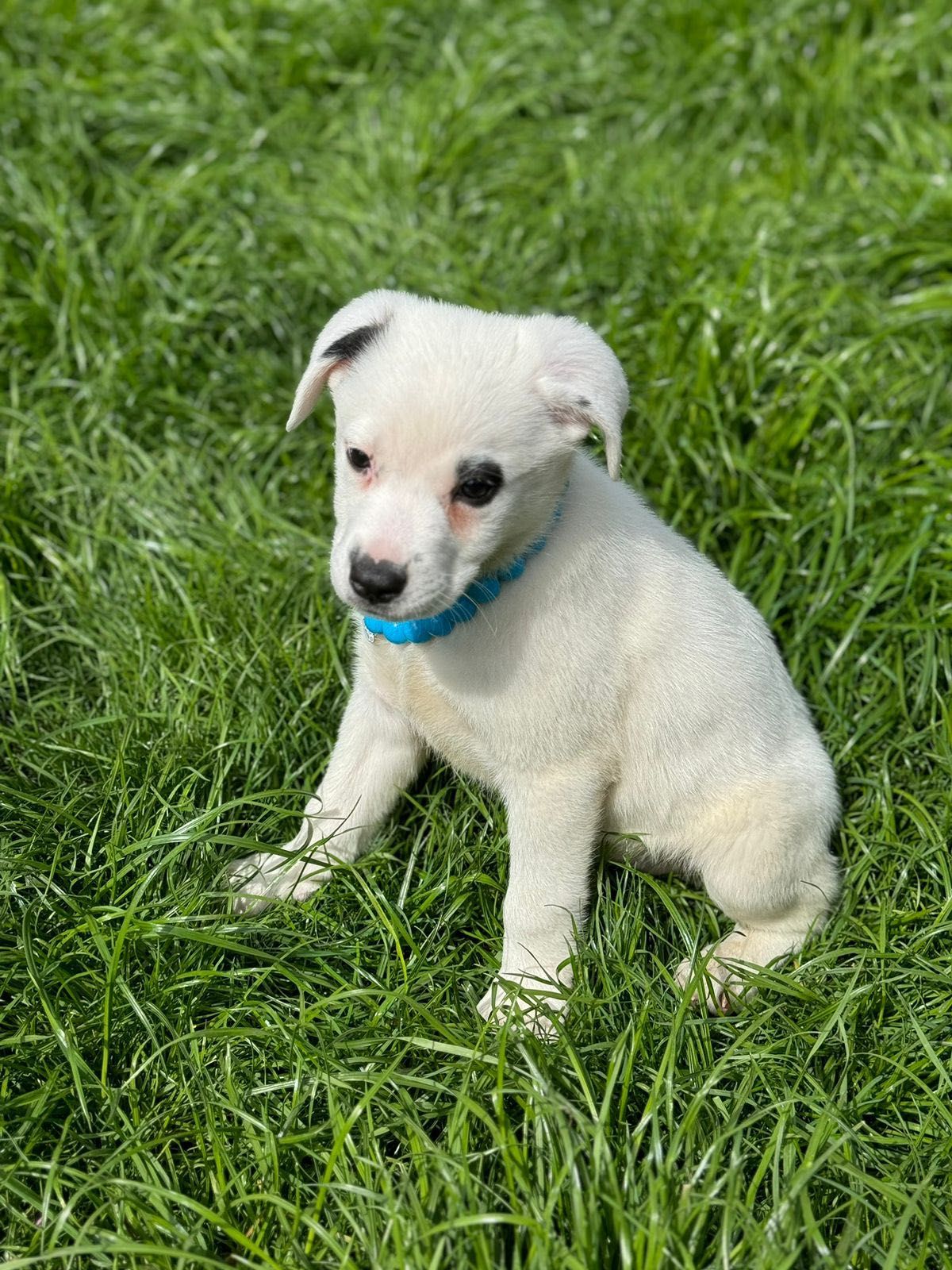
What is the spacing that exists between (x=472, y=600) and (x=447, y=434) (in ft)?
1.55

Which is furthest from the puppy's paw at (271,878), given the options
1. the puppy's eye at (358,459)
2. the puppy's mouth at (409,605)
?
the puppy's eye at (358,459)

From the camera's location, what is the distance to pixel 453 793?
3.97 meters

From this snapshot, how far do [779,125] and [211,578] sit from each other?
13.4 feet

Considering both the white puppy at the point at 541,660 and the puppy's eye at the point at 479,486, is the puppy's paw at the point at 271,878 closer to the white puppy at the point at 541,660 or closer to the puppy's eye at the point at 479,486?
the white puppy at the point at 541,660

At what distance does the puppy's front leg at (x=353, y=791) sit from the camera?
3732 mm

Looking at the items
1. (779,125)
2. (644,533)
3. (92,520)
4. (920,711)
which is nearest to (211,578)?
(92,520)

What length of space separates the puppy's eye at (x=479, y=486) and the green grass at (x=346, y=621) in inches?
47.4

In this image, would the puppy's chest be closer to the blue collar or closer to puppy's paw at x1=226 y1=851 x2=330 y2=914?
the blue collar

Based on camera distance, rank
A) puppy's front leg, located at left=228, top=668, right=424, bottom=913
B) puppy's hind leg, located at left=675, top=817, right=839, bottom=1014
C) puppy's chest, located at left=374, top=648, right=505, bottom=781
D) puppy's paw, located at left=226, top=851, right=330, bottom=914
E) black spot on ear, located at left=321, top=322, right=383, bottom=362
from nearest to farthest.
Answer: black spot on ear, located at left=321, top=322, right=383, bottom=362, puppy's chest, located at left=374, top=648, right=505, bottom=781, puppy's hind leg, located at left=675, top=817, right=839, bottom=1014, puppy's paw, located at left=226, top=851, right=330, bottom=914, puppy's front leg, located at left=228, top=668, right=424, bottom=913

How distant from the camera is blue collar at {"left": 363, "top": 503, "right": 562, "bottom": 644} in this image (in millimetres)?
3164

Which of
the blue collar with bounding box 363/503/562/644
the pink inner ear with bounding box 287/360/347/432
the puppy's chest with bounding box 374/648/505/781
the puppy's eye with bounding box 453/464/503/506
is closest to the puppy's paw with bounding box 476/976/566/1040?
the puppy's chest with bounding box 374/648/505/781

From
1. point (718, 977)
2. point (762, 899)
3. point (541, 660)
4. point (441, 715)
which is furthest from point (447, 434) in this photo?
point (718, 977)

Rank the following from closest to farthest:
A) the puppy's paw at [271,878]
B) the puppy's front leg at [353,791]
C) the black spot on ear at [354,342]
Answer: the black spot on ear at [354,342]
the puppy's paw at [271,878]
the puppy's front leg at [353,791]

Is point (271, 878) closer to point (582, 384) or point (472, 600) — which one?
point (472, 600)
